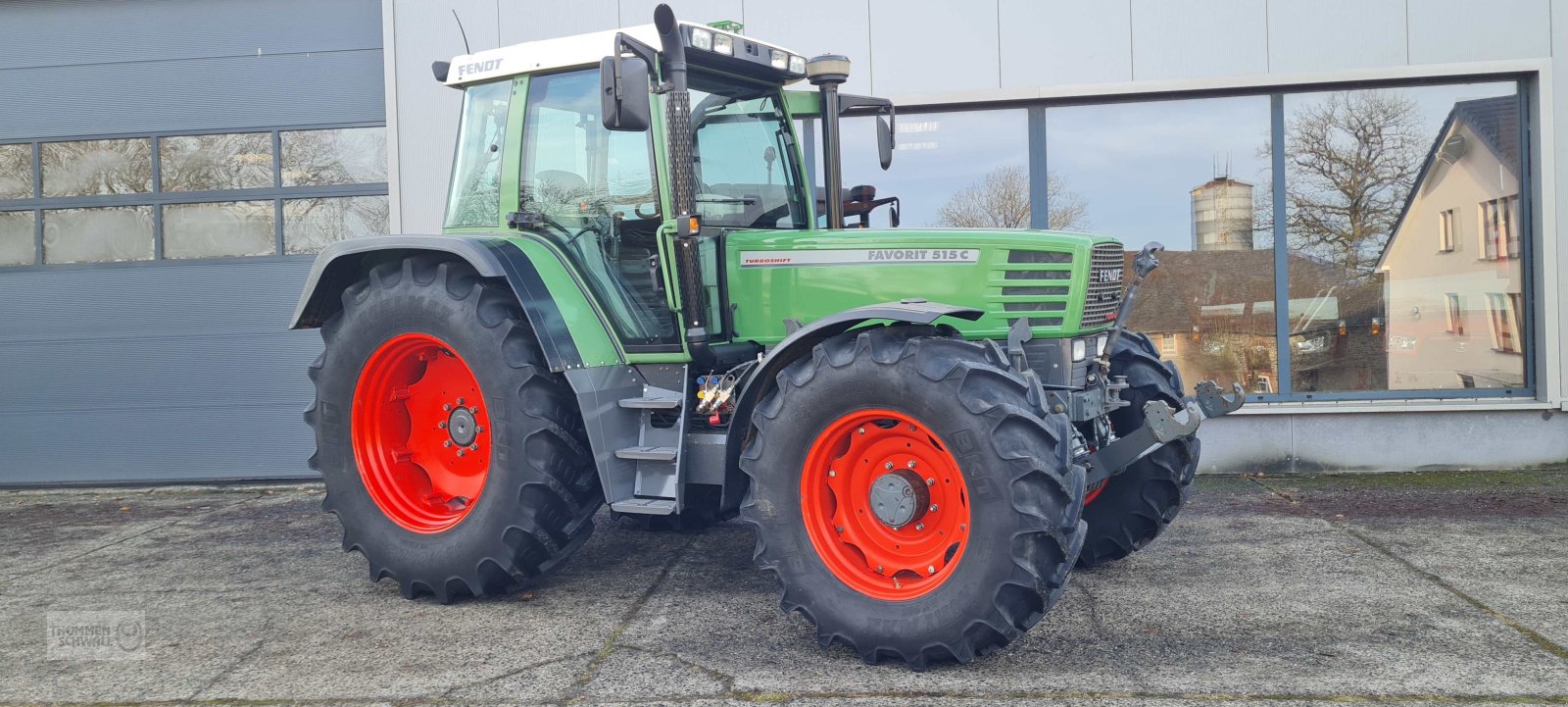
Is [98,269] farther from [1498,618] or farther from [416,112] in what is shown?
[1498,618]

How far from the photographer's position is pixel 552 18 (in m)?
8.62

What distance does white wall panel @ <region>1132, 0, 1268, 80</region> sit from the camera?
27.2 feet

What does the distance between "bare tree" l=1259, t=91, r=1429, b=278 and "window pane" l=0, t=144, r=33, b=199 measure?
9.22 m

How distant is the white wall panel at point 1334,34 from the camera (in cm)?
820

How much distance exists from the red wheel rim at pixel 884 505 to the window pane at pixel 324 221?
579 cm

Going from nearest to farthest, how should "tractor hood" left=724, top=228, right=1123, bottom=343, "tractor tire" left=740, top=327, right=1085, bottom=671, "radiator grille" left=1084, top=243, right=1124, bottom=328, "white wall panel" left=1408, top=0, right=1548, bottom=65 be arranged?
"tractor tire" left=740, top=327, right=1085, bottom=671
"tractor hood" left=724, top=228, right=1123, bottom=343
"radiator grille" left=1084, top=243, right=1124, bottom=328
"white wall panel" left=1408, top=0, right=1548, bottom=65

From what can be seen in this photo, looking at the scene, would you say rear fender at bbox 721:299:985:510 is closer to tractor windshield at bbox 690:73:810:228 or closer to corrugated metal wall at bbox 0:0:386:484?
tractor windshield at bbox 690:73:810:228

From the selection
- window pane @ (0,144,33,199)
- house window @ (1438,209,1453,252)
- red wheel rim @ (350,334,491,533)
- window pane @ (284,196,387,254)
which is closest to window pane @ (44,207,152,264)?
window pane @ (0,144,33,199)

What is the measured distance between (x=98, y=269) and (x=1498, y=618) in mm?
9311

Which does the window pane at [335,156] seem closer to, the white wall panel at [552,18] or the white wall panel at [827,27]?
the white wall panel at [552,18]

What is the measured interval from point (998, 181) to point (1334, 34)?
2.44 m

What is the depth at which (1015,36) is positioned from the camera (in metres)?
8.48

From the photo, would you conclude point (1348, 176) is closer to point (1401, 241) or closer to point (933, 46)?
point (1401, 241)

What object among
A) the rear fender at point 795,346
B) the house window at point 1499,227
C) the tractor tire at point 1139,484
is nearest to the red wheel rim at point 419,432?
the rear fender at point 795,346
